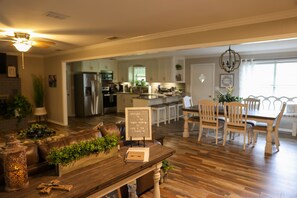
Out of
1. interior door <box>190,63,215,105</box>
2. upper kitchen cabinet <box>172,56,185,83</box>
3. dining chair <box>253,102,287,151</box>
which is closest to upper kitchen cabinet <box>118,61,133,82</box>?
upper kitchen cabinet <box>172,56,185,83</box>

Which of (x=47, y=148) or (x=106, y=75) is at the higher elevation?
(x=106, y=75)

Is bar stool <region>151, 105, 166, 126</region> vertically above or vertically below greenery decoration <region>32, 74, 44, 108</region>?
below

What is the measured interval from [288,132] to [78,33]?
637 cm

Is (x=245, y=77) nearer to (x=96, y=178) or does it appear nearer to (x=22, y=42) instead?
(x=22, y=42)

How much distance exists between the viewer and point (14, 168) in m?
1.30

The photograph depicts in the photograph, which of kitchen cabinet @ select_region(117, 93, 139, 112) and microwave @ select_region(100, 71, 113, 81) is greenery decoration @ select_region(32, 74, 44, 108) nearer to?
microwave @ select_region(100, 71, 113, 81)

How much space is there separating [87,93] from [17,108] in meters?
2.42

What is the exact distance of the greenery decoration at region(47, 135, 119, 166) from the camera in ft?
4.85

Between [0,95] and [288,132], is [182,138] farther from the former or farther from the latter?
[0,95]

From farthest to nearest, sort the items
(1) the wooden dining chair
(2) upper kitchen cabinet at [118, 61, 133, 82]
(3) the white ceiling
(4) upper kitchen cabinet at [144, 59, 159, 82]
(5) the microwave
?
(2) upper kitchen cabinet at [118, 61, 133, 82]
(5) the microwave
(4) upper kitchen cabinet at [144, 59, 159, 82]
(1) the wooden dining chair
(3) the white ceiling

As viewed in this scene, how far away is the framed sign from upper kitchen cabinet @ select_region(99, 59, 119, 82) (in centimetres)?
700

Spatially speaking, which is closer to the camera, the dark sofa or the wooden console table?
the wooden console table

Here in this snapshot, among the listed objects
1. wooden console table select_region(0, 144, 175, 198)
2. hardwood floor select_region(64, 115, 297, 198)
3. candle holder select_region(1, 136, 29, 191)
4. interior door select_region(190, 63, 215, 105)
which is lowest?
hardwood floor select_region(64, 115, 297, 198)

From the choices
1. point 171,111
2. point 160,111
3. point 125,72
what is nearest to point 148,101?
point 160,111
